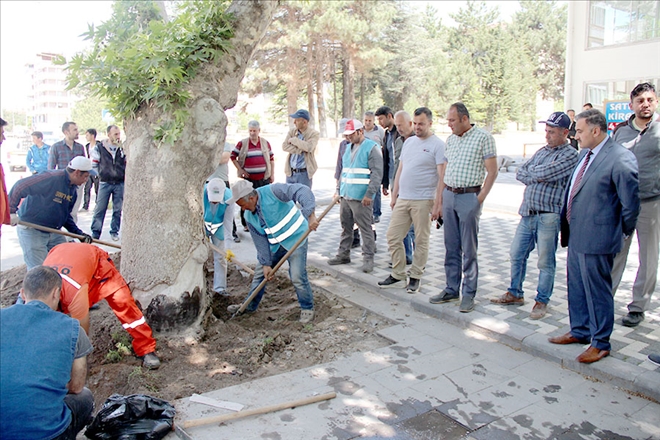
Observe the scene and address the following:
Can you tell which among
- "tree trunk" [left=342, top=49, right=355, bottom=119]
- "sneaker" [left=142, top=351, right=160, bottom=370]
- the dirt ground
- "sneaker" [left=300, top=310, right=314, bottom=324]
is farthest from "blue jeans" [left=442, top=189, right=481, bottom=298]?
"tree trunk" [left=342, top=49, right=355, bottom=119]

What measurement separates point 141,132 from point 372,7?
24.2 metres

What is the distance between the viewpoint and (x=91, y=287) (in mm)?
3930

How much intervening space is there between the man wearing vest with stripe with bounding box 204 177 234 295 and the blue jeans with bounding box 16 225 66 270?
5.50ft

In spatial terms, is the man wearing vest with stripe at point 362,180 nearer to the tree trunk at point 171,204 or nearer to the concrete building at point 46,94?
the tree trunk at point 171,204

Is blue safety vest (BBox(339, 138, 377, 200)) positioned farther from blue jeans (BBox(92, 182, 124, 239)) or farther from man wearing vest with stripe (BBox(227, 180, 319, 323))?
→ blue jeans (BBox(92, 182, 124, 239))

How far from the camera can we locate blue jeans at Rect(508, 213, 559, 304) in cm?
484

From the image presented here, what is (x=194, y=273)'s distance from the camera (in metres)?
4.82

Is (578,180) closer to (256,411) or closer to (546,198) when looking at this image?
(546,198)

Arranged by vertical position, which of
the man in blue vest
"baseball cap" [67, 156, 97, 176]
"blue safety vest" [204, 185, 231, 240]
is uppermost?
"baseball cap" [67, 156, 97, 176]

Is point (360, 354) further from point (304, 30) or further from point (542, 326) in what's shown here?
point (304, 30)

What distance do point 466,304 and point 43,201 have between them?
4.37 m

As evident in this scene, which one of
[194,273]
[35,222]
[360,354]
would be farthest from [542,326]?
[35,222]

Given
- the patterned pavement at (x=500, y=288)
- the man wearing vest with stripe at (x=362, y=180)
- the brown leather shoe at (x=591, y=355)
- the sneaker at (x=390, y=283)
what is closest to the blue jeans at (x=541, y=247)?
the patterned pavement at (x=500, y=288)

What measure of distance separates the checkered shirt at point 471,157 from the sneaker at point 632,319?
1749 millimetres
